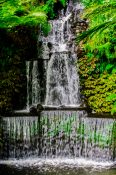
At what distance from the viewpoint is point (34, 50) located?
1165cm

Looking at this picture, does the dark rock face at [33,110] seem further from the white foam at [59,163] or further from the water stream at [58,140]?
the white foam at [59,163]

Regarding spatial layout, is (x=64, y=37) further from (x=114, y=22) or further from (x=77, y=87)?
(x=114, y=22)

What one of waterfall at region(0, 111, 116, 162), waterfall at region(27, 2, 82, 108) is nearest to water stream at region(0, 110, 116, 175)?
waterfall at region(0, 111, 116, 162)

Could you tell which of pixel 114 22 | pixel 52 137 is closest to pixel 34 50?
pixel 52 137

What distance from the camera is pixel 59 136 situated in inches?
364

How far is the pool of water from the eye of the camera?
7.96 meters

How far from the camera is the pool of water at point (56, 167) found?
7957 mm

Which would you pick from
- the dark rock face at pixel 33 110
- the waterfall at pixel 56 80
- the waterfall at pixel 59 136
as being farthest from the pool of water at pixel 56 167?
the waterfall at pixel 56 80

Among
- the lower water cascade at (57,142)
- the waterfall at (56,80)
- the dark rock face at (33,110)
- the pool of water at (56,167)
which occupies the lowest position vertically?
the pool of water at (56,167)

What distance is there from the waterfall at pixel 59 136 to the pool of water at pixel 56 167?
11.8 inches

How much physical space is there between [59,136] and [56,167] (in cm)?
111

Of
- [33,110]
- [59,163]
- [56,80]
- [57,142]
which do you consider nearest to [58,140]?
[57,142]

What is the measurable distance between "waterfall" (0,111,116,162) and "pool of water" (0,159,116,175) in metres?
0.30

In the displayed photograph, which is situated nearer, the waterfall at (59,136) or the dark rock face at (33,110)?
the waterfall at (59,136)
